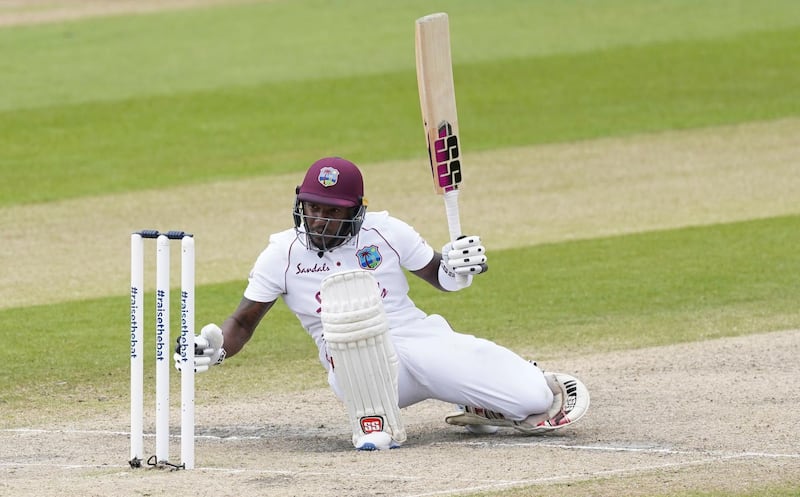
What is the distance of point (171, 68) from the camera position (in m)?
25.5

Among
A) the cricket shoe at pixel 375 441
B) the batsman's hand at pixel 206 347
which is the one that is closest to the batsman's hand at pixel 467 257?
the cricket shoe at pixel 375 441

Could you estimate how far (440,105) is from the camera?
778 centimetres

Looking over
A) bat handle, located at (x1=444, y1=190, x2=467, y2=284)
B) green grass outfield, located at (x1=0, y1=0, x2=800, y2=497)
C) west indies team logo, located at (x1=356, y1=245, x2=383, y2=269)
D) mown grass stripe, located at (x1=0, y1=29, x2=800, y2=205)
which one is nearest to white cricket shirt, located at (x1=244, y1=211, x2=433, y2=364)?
west indies team logo, located at (x1=356, y1=245, x2=383, y2=269)

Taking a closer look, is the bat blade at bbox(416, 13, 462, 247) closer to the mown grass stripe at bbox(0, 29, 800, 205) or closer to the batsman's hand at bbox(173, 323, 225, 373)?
the batsman's hand at bbox(173, 323, 225, 373)

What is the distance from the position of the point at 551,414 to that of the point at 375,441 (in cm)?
94

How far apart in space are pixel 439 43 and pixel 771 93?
16.2 m

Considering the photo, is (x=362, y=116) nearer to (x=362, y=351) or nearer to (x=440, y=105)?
(x=440, y=105)

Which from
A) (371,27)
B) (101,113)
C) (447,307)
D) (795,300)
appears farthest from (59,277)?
(371,27)

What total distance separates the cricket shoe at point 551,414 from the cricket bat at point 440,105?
0.91 m

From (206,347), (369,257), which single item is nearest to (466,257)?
(369,257)

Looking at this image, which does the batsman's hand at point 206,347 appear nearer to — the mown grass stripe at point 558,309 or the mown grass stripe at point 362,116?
the mown grass stripe at point 558,309

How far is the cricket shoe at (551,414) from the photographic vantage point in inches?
303

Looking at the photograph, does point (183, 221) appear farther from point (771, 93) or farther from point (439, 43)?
point (771, 93)

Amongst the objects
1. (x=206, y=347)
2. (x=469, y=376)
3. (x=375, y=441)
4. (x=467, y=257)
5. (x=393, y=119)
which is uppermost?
Answer: (x=393, y=119)
